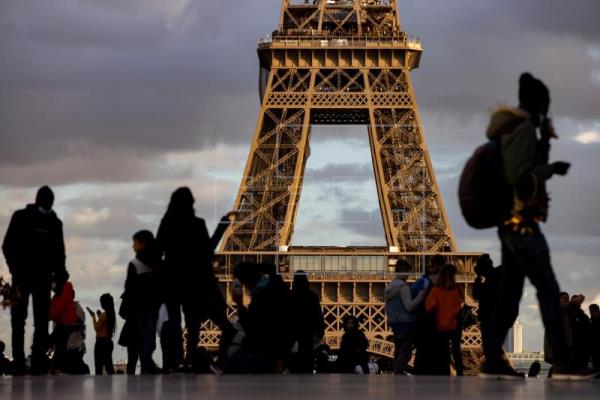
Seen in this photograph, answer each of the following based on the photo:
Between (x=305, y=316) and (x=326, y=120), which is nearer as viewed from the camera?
(x=305, y=316)

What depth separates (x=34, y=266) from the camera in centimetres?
1672

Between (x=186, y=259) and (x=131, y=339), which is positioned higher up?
(x=186, y=259)

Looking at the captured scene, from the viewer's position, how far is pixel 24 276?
16.7 m

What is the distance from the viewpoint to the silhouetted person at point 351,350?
2373 centimetres

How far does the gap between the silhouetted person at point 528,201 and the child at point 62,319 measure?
759 centimetres

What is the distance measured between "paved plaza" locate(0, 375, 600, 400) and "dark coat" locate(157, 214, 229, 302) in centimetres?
234

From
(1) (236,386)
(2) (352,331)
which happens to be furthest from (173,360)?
(2) (352,331)

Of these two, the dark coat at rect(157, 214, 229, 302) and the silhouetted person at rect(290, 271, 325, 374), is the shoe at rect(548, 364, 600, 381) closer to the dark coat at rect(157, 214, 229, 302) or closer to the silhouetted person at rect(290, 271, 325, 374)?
the silhouetted person at rect(290, 271, 325, 374)

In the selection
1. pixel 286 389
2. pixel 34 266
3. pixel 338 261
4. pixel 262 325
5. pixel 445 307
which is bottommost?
pixel 286 389

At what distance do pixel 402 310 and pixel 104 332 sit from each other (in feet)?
18.4

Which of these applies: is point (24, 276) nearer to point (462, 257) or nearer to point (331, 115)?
point (462, 257)

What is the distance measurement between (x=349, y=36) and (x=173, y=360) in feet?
162

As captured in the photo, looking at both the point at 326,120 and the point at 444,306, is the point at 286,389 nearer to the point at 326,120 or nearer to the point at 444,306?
the point at 444,306

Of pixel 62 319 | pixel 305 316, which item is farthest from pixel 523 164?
pixel 62 319
